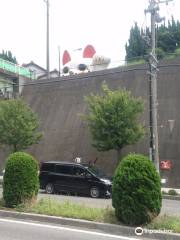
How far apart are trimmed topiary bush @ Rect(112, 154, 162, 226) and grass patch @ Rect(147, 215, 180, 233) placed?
161 millimetres

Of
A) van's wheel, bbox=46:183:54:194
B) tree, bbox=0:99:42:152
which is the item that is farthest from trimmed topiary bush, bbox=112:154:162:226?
tree, bbox=0:99:42:152

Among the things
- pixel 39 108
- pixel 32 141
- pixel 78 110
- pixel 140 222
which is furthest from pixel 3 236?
pixel 39 108

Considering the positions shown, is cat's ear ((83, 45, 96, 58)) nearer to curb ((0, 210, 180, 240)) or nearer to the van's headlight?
the van's headlight

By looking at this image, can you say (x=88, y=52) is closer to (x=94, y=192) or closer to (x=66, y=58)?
(x=66, y=58)

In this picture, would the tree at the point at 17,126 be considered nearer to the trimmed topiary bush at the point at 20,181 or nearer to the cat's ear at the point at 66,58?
the cat's ear at the point at 66,58

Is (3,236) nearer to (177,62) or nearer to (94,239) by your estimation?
(94,239)

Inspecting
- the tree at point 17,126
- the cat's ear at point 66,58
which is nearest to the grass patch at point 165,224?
the tree at point 17,126

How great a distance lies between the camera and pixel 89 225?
11.5 meters

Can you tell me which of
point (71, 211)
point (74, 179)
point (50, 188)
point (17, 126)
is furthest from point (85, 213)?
point (17, 126)

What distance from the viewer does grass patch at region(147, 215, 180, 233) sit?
10.6 m

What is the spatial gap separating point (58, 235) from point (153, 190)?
237 centimetres

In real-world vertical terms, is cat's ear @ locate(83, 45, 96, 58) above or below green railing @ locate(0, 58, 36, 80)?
above

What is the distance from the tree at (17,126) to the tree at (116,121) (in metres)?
5.97

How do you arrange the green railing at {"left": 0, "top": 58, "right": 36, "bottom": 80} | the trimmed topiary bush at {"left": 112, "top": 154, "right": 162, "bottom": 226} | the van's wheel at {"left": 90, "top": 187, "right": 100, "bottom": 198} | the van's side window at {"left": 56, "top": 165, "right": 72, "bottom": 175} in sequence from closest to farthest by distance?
1. the trimmed topiary bush at {"left": 112, "top": 154, "right": 162, "bottom": 226}
2. the van's wheel at {"left": 90, "top": 187, "right": 100, "bottom": 198}
3. the van's side window at {"left": 56, "top": 165, "right": 72, "bottom": 175}
4. the green railing at {"left": 0, "top": 58, "right": 36, "bottom": 80}
